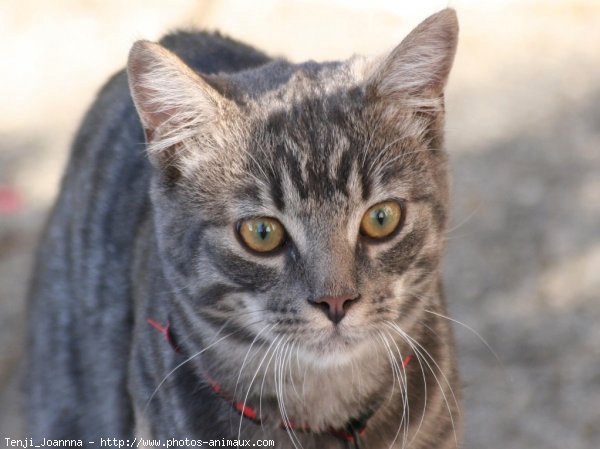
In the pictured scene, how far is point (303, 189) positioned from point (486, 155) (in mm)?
1981

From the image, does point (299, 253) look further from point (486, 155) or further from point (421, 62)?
point (486, 155)

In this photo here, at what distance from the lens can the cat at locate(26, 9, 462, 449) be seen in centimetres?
184

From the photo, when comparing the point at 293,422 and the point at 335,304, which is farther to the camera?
the point at 293,422

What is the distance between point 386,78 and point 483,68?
2.27m

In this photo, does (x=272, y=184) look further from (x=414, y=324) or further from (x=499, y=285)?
(x=499, y=285)

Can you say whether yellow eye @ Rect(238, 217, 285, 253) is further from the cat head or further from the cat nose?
the cat nose

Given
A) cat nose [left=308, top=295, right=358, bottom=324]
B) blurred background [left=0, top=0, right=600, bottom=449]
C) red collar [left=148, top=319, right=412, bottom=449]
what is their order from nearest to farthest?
cat nose [left=308, top=295, right=358, bottom=324] < red collar [left=148, top=319, right=412, bottom=449] < blurred background [left=0, top=0, right=600, bottom=449]

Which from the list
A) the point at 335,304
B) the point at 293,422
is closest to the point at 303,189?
the point at 335,304

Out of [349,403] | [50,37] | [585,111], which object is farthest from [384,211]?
[50,37]

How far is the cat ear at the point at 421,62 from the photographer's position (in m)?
1.91

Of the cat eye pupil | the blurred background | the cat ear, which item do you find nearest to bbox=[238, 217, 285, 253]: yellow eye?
the cat eye pupil

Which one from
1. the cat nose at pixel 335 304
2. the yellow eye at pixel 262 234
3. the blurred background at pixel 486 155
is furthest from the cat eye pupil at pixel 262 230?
the blurred background at pixel 486 155

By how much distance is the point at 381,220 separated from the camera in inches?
73.9

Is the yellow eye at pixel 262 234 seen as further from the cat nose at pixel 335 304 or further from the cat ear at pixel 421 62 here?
the cat ear at pixel 421 62
